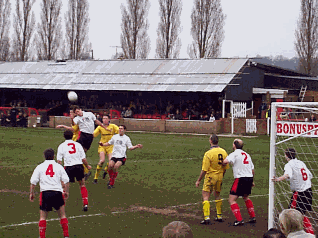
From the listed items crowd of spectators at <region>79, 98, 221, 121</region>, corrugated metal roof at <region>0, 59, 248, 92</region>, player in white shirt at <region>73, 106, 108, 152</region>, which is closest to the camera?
player in white shirt at <region>73, 106, 108, 152</region>

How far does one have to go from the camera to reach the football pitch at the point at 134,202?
8.88 m

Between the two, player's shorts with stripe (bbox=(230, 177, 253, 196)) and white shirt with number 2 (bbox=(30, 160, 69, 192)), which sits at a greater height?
white shirt with number 2 (bbox=(30, 160, 69, 192))

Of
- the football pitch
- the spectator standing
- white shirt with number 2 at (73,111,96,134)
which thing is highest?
white shirt with number 2 at (73,111,96,134)

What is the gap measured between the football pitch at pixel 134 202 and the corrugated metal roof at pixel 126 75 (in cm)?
1861

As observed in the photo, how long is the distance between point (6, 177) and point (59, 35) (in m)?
44.6

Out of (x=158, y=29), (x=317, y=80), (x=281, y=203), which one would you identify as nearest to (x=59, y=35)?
(x=158, y=29)

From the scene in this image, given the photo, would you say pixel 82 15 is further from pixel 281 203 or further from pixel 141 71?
pixel 281 203

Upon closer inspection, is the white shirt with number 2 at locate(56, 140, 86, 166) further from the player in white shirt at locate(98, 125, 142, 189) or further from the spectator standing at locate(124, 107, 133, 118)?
the spectator standing at locate(124, 107, 133, 118)

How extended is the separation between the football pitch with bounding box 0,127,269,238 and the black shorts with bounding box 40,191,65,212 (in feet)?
2.38

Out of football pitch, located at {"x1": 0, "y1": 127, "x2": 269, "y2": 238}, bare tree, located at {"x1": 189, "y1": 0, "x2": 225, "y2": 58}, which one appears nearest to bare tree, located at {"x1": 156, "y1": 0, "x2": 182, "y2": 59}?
bare tree, located at {"x1": 189, "y1": 0, "x2": 225, "y2": 58}

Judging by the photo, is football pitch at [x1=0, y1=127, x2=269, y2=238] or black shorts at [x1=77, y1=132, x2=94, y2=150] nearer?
football pitch at [x1=0, y1=127, x2=269, y2=238]

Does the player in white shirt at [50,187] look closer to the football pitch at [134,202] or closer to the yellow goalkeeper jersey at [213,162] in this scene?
the football pitch at [134,202]

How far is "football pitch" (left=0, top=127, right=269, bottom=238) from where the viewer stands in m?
8.88

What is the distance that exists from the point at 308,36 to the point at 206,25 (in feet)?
38.4
